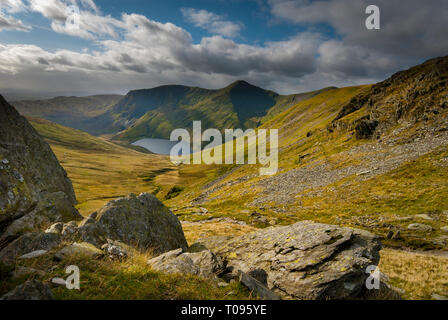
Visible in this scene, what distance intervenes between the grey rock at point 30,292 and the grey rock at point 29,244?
3.65 metres

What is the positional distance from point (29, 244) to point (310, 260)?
1334 cm

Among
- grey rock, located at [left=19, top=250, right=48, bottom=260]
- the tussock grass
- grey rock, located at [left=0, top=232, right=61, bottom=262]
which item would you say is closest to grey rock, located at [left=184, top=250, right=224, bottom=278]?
grey rock, located at [left=19, top=250, right=48, bottom=260]

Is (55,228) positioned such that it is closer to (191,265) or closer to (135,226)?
(135,226)

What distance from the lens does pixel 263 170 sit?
90.3 metres

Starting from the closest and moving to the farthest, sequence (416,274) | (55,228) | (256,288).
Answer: (256,288)
(55,228)
(416,274)

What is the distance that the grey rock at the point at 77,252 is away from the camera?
26.7ft

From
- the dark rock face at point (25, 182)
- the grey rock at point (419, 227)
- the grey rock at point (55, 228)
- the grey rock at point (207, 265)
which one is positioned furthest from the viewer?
the grey rock at point (419, 227)

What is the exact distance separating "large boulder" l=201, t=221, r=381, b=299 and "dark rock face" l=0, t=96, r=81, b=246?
10.7 m

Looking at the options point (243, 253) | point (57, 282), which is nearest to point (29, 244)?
point (57, 282)

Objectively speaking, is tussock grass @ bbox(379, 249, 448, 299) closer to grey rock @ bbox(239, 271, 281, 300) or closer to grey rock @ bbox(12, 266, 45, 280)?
grey rock @ bbox(239, 271, 281, 300)

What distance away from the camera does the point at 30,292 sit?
5227 mm

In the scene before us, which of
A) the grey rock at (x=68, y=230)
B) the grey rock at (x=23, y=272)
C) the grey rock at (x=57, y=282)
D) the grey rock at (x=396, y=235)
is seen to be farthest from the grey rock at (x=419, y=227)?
the grey rock at (x=23, y=272)

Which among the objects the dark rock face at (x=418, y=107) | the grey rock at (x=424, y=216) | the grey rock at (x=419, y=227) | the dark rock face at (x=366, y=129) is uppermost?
the dark rock face at (x=418, y=107)

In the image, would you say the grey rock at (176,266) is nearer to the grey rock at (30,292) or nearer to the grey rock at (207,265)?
the grey rock at (207,265)
